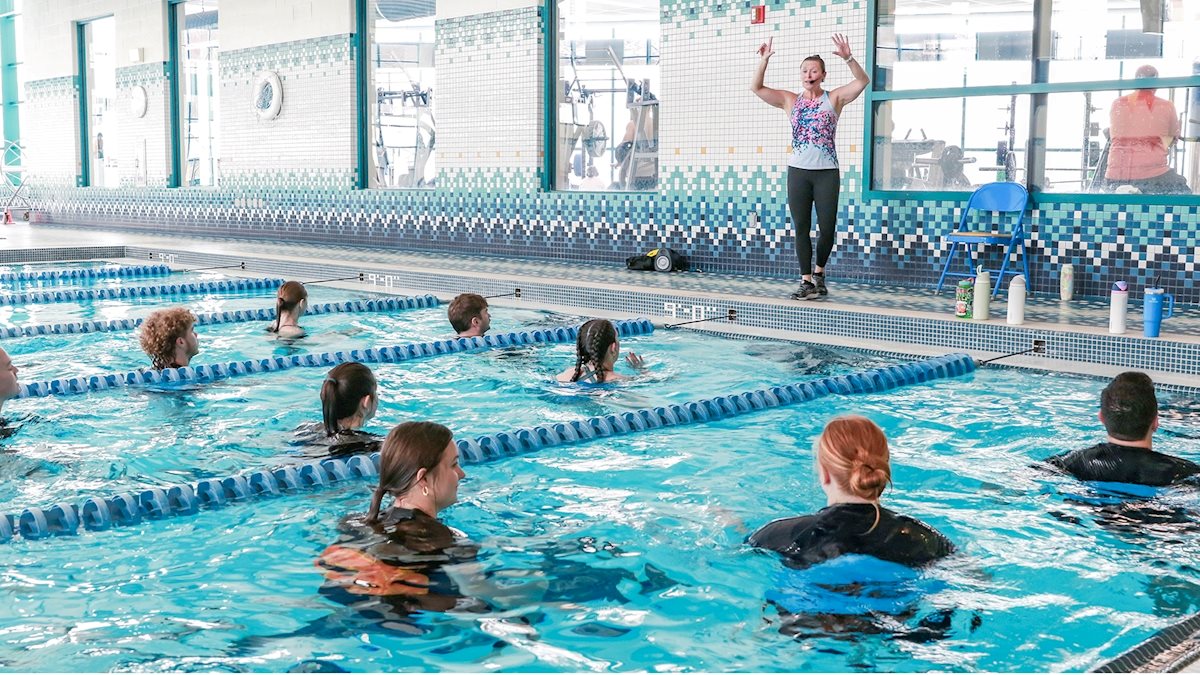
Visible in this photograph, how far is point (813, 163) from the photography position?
8.26 m

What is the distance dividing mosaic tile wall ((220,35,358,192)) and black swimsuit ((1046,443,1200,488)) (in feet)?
37.3

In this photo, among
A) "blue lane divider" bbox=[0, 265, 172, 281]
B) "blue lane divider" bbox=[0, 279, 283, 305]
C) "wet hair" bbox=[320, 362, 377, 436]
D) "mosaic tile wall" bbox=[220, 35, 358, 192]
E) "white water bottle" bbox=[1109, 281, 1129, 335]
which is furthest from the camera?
"mosaic tile wall" bbox=[220, 35, 358, 192]

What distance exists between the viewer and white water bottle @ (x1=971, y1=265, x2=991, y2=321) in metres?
6.94

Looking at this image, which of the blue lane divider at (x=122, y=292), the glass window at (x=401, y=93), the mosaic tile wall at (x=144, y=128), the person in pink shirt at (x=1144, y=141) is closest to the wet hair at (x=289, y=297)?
the blue lane divider at (x=122, y=292)

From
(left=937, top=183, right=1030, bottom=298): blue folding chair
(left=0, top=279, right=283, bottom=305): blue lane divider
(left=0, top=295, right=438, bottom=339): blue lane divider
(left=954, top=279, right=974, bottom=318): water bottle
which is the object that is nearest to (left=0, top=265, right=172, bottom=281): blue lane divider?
(left=0, top=279, right=283, bottom=305): blue lane divider

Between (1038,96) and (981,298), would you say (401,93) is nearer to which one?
(1038,96)

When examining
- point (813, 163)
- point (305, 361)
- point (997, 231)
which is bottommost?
point (305, 361)

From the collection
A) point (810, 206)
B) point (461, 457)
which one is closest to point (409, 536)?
point (461, 457)

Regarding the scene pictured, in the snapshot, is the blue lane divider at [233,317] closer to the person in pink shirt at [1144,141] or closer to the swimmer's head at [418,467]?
the person in pink shirt at [1144,141]

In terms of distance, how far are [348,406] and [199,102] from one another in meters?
15.6

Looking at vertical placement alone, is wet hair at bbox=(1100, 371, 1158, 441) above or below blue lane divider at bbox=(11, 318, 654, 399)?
above

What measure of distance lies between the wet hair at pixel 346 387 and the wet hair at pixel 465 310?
268cm

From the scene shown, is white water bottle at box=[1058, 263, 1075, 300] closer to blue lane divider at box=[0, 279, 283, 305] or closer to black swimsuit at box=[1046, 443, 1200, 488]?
black swimsuit at box=[1046, 443, 1200, 488]

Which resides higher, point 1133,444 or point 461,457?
point 1133,444
